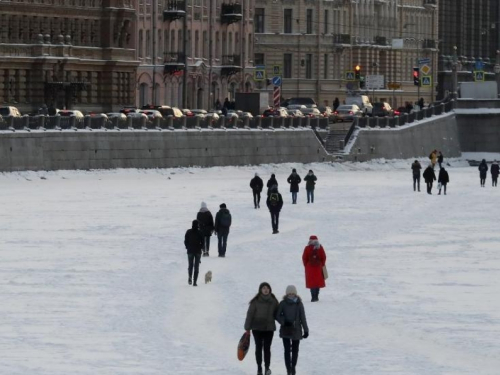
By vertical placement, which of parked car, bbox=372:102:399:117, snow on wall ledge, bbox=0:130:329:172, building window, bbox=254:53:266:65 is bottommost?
snow on wall ledge, bbox=0:130:329:172

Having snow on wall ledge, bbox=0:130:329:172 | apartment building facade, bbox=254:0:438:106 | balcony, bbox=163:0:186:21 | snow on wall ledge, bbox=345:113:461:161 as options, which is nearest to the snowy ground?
snow on wall ledge, bbox=0:130:329:172

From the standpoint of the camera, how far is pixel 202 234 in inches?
1813

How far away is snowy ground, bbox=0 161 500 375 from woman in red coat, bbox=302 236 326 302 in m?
0.52

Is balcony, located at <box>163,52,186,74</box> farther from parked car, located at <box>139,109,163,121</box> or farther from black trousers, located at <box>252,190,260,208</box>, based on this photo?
black trousers, located at <box>252,190,260,208</box>

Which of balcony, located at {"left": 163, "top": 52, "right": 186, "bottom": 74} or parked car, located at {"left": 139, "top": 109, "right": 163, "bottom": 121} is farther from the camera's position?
balcony, located at {"left": 163, "top": 52, "right": 186, "bottom": 74}

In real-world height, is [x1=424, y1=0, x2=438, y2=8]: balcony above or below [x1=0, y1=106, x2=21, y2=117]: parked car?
above

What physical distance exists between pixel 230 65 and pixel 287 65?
16104 mm

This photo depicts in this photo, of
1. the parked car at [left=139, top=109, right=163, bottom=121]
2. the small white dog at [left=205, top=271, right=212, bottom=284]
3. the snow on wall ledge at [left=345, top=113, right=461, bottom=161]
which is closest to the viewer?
the small white dog at [left=205, top=271, right=212, bottom=284]

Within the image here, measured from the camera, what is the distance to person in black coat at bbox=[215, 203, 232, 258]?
49.2 meters

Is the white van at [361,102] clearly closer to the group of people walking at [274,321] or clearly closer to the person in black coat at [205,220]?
the person in black coat at [205,220]

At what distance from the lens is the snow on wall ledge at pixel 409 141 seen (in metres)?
106

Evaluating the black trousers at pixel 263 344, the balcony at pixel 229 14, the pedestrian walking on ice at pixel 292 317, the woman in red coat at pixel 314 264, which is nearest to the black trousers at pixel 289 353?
the pedestrian walking on ice at pixel 292 317

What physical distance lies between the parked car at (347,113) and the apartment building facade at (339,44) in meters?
12.5

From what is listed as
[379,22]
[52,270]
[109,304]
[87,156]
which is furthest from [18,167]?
[379,22]
